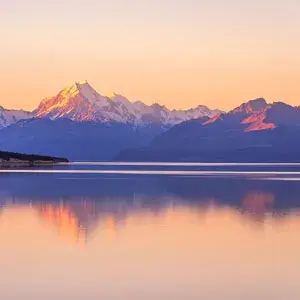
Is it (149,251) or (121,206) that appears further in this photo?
(121,206)

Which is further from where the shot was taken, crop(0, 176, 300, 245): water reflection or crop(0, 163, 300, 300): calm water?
crop(0, 176, 300, 245): water reflection

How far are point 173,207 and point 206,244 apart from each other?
68.3 ft

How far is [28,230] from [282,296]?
19.3 meters

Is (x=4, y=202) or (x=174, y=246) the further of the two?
(x=4, y=202)

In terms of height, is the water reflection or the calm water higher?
the water reflection

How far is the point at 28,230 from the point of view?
39.3 meters

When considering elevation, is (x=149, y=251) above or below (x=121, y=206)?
below

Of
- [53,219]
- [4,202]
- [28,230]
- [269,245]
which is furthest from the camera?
[4,202]

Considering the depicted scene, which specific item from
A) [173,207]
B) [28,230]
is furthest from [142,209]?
[28,230]

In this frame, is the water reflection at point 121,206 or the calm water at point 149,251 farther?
the water reflection at point 121,206

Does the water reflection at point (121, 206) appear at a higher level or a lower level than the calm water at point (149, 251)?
higher

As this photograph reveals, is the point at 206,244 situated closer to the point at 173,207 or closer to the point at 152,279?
the point at 152,279

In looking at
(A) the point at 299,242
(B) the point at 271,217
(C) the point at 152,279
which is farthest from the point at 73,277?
(B) the point at 271,217

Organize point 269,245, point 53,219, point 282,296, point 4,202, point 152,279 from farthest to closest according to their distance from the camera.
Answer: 1. point 4,202
2. point 53,219
3. point 269,245
4. point 152,279
5. point 282,296
